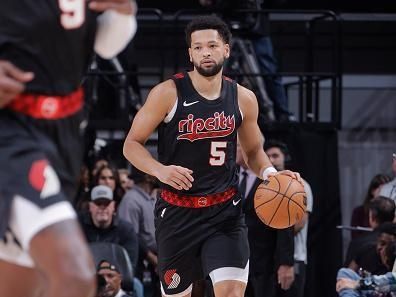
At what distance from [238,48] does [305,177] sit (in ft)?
5.54

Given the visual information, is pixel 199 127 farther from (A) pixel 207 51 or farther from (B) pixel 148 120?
(A) pixel 207 51

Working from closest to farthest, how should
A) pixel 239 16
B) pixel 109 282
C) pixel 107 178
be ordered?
pixel 109 282, pixel 107 178, pixel 239 16

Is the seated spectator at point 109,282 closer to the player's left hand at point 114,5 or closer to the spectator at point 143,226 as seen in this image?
the spectator at point 143,226

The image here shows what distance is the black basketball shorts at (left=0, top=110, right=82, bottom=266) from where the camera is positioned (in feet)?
13.9

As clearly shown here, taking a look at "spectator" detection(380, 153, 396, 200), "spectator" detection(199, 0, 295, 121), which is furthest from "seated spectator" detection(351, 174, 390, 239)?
"spectator" detection(199, 0, 295, 121)

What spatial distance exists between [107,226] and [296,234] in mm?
1926

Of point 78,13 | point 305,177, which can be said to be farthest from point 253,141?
point 305,177

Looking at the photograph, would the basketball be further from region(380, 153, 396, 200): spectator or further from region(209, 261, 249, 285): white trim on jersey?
region(380, 153, 396, 200): spectator

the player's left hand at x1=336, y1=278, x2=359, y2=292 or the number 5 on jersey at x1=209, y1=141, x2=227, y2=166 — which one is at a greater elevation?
the number 5 on jersey at x1=209, y1=141, x2=227, y2=166

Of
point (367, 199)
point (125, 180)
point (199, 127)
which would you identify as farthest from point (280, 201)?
point (125, 180)

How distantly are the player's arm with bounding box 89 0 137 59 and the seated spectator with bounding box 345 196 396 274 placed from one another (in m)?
5.29

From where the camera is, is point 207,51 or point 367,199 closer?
point 207,51

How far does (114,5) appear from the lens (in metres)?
4.67

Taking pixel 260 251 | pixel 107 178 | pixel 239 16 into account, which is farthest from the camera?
pixel 239 16
